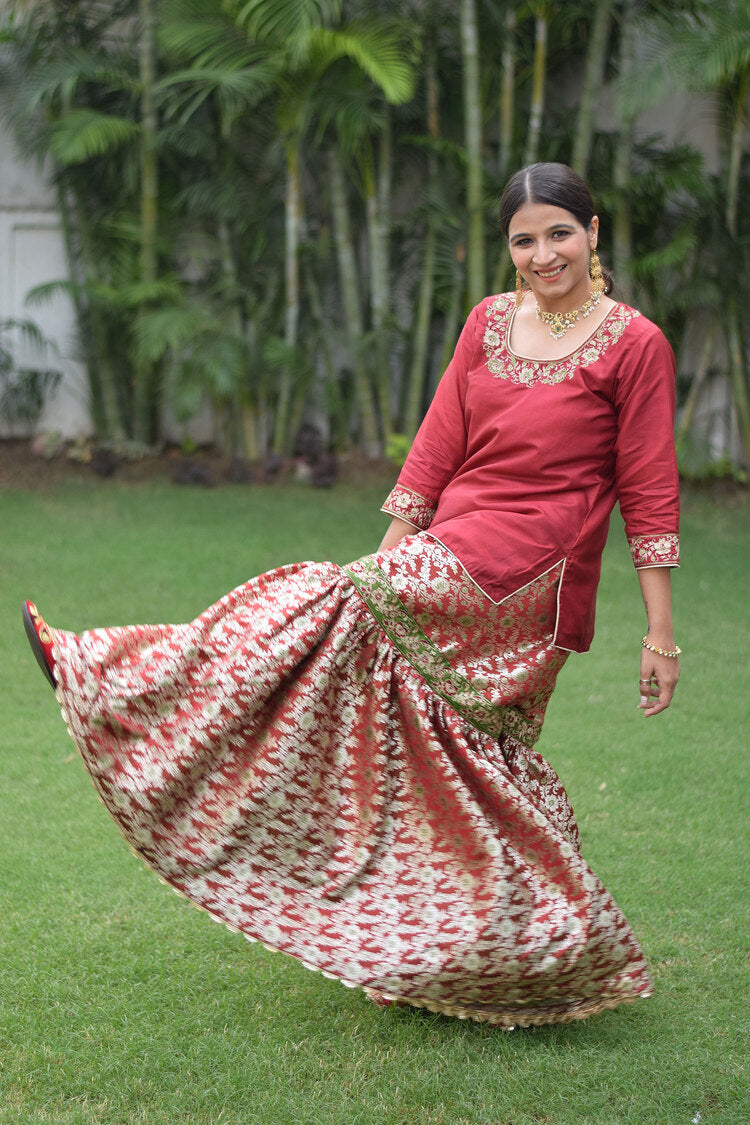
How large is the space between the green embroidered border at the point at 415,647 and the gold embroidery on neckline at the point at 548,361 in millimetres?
446

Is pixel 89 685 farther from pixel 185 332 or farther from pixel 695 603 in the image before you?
pixel 185 332

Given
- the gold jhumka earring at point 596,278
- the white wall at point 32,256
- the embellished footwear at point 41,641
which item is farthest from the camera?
the white wall at point 32,256

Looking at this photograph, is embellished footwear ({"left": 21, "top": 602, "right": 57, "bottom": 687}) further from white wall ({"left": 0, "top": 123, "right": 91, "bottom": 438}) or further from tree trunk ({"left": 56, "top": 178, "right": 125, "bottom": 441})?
white wall ({"left": 0, "top": 123, "right": 91, "bottom": 438})

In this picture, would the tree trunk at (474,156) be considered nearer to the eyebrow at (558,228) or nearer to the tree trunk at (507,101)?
the tree trunk at (507,101)

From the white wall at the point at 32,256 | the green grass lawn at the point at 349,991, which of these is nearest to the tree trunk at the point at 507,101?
the white wall at the point at 32,256

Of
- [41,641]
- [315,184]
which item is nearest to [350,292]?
[315,184]

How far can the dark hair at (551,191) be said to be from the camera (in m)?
2.11

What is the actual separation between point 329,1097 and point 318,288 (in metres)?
6.98

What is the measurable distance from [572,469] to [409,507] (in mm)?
354

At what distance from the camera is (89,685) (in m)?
1.99

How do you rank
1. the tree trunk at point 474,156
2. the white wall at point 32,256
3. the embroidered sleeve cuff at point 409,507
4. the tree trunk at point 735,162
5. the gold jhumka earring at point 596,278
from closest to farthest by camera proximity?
1. the gold jhumka earring at point 596,278
2. the embroidered sleeve cuff at point 409,507
3. the tree trunk at point 474,156
4. the tree trunk at point 735,162
5. the white wall at point 32,256

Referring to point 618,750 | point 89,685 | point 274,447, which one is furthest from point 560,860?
point 274,447

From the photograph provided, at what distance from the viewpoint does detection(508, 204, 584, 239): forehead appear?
2111mm

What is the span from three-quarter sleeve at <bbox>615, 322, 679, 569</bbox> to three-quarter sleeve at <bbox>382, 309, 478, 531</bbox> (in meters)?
0.32
